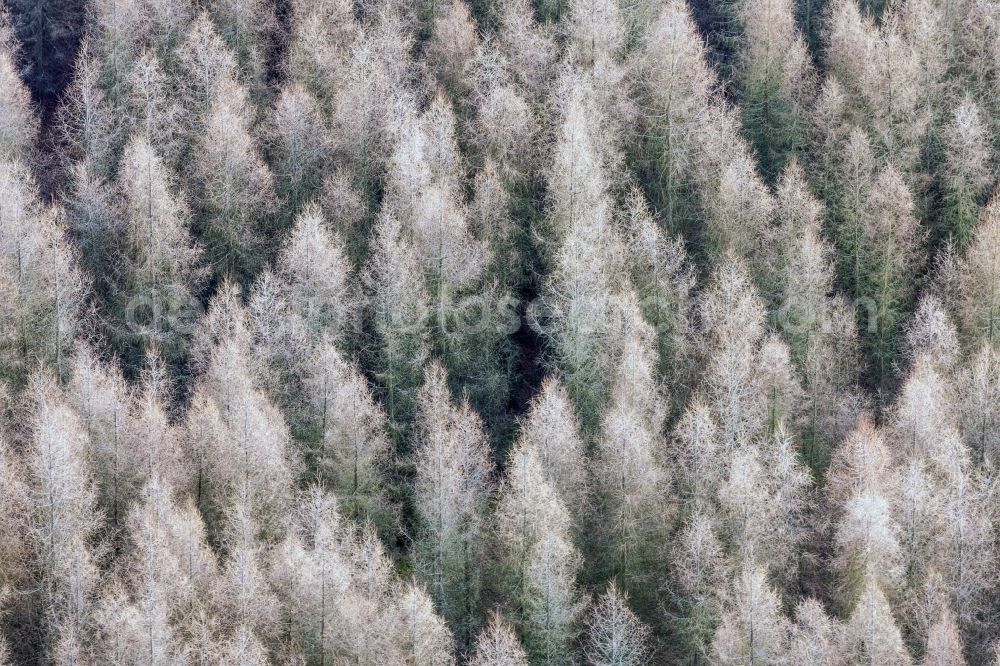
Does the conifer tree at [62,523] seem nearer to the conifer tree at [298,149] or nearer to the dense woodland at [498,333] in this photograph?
the dense woodland at [498,333]

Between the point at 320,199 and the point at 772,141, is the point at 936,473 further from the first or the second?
the point at 320,199

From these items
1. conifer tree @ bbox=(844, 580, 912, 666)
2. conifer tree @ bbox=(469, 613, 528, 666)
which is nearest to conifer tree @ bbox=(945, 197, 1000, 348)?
conifer tree @ bbox=(844, 580, 912, 666)

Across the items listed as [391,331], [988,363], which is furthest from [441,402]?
[988,363]

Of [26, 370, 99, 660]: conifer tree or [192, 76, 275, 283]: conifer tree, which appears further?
[192, 76, 275, 283]: conifer tree

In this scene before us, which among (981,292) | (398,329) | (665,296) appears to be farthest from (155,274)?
(981,292)

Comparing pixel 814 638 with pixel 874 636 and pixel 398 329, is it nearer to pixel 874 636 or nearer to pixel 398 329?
pixel 874 636

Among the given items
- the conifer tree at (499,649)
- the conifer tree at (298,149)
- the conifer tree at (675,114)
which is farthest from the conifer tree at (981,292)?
the conifer tree at (298,149)

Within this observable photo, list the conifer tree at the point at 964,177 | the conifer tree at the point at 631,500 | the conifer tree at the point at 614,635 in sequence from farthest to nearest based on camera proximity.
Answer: the conifer tree at the point at 964,177, the conifer tree at the point at 631,500, the conifer tree at the point at 614,635

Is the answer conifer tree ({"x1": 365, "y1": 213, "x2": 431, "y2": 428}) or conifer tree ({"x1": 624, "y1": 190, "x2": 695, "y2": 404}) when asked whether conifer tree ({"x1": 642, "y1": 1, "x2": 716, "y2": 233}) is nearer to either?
conifer tree ({"x1": 624, "y1": 190, "x2": 695, "y2": 404})
